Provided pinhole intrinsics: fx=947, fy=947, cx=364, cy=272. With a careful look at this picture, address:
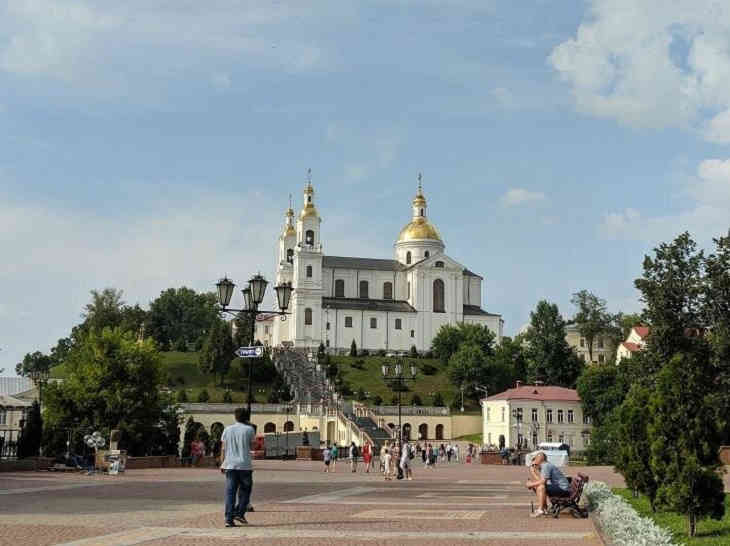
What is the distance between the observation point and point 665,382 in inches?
553

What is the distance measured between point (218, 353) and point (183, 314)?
4102 centimetres

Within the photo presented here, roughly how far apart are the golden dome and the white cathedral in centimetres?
14

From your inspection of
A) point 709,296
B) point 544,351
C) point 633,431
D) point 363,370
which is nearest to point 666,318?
point 709,296

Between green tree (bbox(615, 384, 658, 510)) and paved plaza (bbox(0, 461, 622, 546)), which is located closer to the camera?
paved plaza (bbox(0, 461, 622, 546))

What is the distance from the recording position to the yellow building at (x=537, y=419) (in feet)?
276

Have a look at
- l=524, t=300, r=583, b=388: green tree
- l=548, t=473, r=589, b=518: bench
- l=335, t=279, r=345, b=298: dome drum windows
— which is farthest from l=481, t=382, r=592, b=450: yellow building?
l=548, t=473, r=589, b=518: bench

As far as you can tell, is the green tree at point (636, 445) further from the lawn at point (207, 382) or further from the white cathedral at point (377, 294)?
the white cathedral at point (377, 294)

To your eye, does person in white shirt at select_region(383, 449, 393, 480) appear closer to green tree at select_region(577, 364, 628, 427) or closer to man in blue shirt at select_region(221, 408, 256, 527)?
man in blue shirt at select_region(221, 408, 256, 527)

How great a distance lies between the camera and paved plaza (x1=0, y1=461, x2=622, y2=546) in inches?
485

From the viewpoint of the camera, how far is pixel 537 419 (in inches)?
3334

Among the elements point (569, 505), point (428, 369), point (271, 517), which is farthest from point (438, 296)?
point (271, 517)

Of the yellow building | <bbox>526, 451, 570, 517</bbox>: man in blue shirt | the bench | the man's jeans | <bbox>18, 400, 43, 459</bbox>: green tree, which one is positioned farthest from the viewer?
the yellow building

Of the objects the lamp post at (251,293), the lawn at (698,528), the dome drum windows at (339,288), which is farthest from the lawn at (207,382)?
the lawn at (698,528)

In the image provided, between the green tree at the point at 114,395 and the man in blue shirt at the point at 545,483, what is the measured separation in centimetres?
2928
